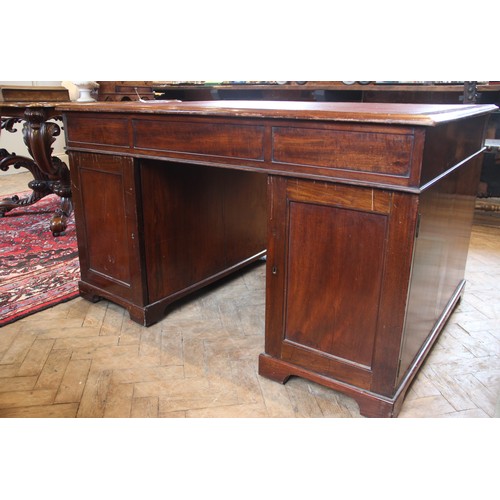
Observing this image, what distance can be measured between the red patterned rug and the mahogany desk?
47 centimetres

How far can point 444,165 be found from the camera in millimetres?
1555

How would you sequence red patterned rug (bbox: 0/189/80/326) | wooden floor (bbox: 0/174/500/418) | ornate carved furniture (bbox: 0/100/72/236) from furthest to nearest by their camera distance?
1. ornate carved furniture (bbox: 0/100/72/236)
2. red patterned rug (bbox: 0/189/80/326)
3. wooden floor (bbox: 0/174/500/418)

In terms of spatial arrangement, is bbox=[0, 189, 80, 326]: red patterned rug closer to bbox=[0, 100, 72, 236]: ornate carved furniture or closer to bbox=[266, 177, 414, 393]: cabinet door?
bbox=[0, 100, 72, 236]: ornate carved furniture

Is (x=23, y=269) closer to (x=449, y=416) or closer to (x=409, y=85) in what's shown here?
(x=449, y=416)

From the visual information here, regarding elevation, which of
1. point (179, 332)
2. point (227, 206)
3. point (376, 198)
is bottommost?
point (179, 332)

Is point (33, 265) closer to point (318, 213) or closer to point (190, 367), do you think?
point (190, 367)

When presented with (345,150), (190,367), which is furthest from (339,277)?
(190,367)

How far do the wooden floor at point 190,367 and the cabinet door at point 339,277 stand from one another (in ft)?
0.73

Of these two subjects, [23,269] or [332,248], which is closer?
[332,248]

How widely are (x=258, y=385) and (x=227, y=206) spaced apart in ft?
3.55

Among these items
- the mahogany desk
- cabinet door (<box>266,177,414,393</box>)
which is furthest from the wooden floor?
cabinet door (<box>266,177,414,393</box>)

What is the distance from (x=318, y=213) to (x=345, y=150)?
0.23 meters

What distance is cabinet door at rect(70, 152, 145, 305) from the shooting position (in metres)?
2.15

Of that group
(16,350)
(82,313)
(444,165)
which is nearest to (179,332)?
(82,313)
